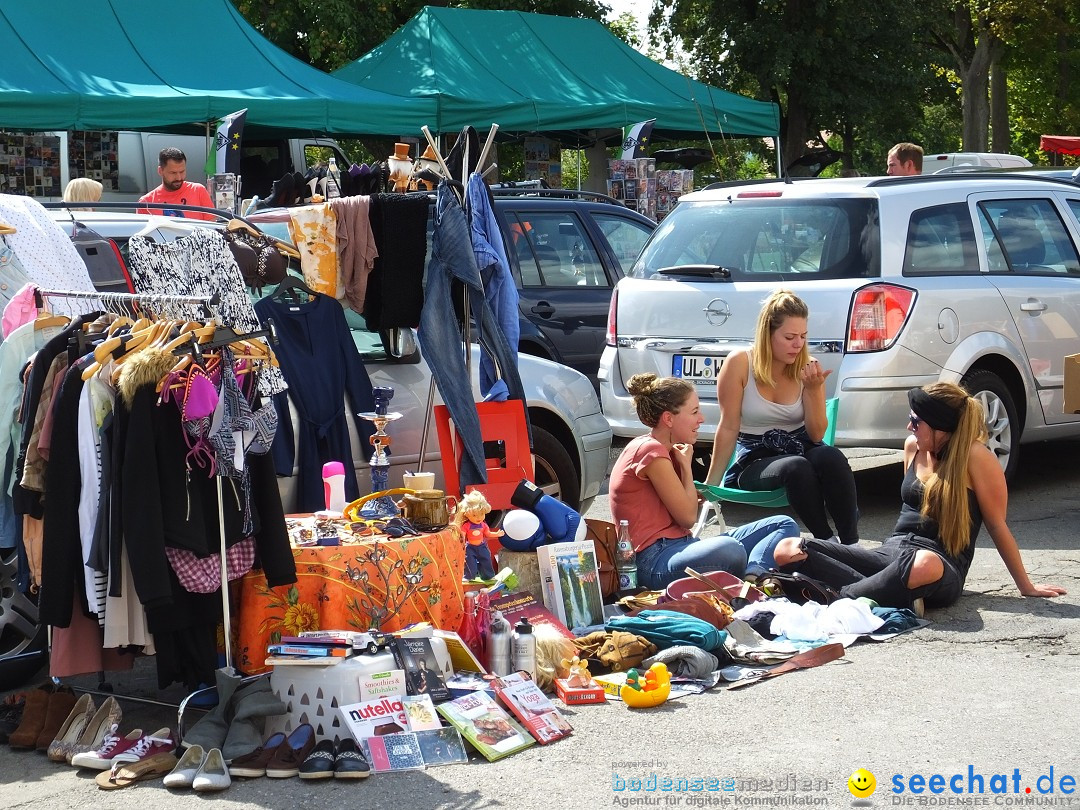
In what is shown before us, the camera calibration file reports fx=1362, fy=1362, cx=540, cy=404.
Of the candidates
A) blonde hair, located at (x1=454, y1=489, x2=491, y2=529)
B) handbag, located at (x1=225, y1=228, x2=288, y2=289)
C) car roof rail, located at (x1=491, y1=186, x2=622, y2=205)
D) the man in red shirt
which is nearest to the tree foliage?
the man in red shirt

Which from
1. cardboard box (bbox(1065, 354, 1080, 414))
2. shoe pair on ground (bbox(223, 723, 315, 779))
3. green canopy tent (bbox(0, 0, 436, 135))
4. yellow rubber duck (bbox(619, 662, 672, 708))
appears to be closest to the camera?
shoe pair on ground (bbox(223, 723, 315, 779))

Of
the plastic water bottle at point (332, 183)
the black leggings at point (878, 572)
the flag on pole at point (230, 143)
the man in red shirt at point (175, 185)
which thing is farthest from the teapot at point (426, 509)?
the flag on pole at point (230, 143)

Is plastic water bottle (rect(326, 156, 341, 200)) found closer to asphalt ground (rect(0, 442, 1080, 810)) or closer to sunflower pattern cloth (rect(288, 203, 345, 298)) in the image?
sunflower pattern cloth (rect(288, 203, 345, 298))

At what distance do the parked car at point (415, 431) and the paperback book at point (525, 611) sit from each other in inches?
46.5

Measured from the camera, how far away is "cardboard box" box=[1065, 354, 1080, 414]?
27.1 feet

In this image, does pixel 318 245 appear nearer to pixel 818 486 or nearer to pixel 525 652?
pixel 525 652

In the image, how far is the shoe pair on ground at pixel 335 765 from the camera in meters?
4.45

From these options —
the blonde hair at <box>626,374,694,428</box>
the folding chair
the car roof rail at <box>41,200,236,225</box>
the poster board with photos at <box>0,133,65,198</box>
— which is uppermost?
the poster board with photos at <box>0,133,65,198</box>

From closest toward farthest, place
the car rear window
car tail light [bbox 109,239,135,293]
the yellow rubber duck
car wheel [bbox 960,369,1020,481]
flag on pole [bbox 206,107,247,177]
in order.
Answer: the yellow rubber duck → car tail light [bbox 109,239,135,293] → the car rear window → car wheel [bbox 960,369,1020,481] → flag on pole [bbox 206,107,247,177]

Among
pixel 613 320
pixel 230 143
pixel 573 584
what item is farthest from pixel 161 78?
pixel 573 584

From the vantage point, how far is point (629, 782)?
173 inches

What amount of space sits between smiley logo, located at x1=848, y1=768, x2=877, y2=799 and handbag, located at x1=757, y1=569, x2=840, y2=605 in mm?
2001

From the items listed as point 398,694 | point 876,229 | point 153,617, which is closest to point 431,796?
point 398,694

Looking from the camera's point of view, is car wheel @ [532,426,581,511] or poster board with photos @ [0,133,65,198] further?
poster board with photos @ [0,133,65,198]
